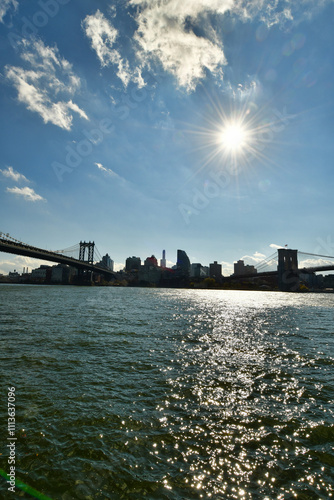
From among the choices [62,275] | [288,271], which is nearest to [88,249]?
[62,275]

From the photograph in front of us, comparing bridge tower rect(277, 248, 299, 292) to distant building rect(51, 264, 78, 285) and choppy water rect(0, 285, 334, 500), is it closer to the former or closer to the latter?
distant building rect(51, 264, 78, 285)

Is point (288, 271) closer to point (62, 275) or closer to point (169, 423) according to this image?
point (62, 275)

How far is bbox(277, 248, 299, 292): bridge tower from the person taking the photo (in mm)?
138125

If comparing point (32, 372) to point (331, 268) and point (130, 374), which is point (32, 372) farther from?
point (331, 268)

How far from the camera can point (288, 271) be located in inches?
5492

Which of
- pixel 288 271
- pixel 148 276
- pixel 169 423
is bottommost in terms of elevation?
pixel 169 423

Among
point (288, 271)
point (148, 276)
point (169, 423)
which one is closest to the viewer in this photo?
point (169, 423)

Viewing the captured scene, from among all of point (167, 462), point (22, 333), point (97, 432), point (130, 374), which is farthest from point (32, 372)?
point (22, 333)

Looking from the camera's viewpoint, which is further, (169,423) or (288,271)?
(288,271)

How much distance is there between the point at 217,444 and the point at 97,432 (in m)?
2.77

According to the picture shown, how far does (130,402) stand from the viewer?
23.9 ft

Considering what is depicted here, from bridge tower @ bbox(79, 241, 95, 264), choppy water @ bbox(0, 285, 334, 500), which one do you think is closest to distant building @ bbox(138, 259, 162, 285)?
bridge tower @ bbox(79, 241, 95, 264)

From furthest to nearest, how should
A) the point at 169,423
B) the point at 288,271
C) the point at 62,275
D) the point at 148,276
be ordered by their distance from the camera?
the point at 148,276, the point at 62,275, the point at 288,271, the point at 169,423

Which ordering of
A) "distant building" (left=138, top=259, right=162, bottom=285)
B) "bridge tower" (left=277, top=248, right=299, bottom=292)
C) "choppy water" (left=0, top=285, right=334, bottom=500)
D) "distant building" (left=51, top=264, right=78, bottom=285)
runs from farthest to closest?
"distant building" (left=138, top=259, right=162, bottom=285) < "distant building" (left=51, top=264, right=78, bottom=285) < "bridge tower" (left=277, top=248, right=299, bottom=292) < "choppy water" (left=0, top=285, right=334, bottom=500)
